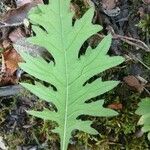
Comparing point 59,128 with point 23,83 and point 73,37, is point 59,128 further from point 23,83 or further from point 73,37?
point 73,37

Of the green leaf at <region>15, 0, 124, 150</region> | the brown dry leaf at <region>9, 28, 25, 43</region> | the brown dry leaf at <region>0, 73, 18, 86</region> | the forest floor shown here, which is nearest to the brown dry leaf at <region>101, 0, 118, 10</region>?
the forest floor

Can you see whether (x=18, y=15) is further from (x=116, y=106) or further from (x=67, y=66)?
(x=116, y=106)

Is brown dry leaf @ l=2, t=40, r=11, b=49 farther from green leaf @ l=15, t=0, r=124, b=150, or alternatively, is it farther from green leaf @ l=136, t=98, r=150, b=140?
green leaf @ l=136, t=98, r=150, b=140

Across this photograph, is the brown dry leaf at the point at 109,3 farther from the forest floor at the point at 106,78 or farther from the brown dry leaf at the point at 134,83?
the brown dry leaf at the point at 134,83

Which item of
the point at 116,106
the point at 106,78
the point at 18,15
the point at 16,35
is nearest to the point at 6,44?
the point at 16,35

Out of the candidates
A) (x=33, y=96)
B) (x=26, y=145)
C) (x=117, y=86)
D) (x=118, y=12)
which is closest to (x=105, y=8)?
(x=118, y=12)

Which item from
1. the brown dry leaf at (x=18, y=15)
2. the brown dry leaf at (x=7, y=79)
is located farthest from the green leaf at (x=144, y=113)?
the brown dry leaf at (x=18, y=15)

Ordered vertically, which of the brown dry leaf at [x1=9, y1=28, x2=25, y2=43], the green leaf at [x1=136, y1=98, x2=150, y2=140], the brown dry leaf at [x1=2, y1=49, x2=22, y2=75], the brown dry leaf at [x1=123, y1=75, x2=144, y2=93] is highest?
the brown dry leaf at [x1=9, y1=28, x2=25, y2=43]
